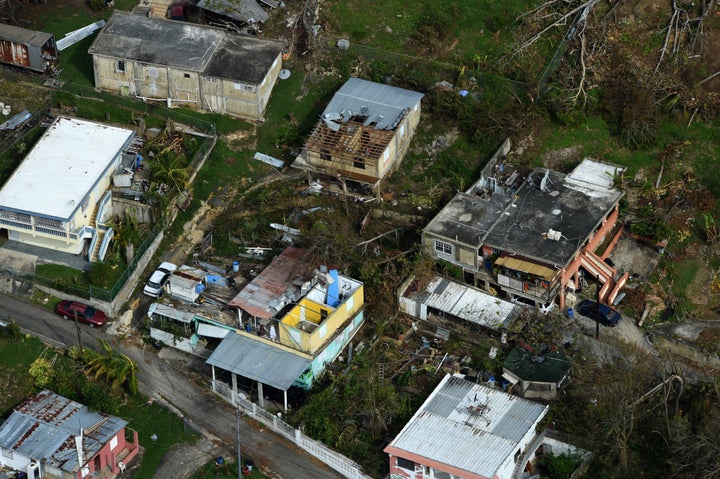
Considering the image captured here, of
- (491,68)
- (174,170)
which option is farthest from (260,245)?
(491,68)

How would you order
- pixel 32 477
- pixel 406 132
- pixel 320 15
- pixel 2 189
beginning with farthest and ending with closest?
1. pixel 320 15
2. pixel 406 132
3. pixel 2 189
4. pixel 32 477

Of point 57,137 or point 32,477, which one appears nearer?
point 32,477

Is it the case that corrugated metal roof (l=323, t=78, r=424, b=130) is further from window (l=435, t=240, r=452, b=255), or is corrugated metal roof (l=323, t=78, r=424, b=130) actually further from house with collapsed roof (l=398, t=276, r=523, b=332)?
house with collapsed roof (l=398, t=276, r=523, b=332)

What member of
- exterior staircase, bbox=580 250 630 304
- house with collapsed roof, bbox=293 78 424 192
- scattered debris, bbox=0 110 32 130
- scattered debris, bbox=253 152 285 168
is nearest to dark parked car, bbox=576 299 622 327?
exterior staircase, bbox=580 250 630 304

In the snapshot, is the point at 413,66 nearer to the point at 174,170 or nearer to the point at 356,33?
the point at 356,33

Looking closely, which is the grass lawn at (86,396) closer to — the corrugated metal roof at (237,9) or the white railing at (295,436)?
the white railing at (295,436)

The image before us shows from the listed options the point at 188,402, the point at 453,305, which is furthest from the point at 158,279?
the point at 453,305

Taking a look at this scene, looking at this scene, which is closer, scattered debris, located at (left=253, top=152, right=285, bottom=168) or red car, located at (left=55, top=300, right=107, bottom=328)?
red car, located at (left=55, top=300, right=107, bottom=328)
